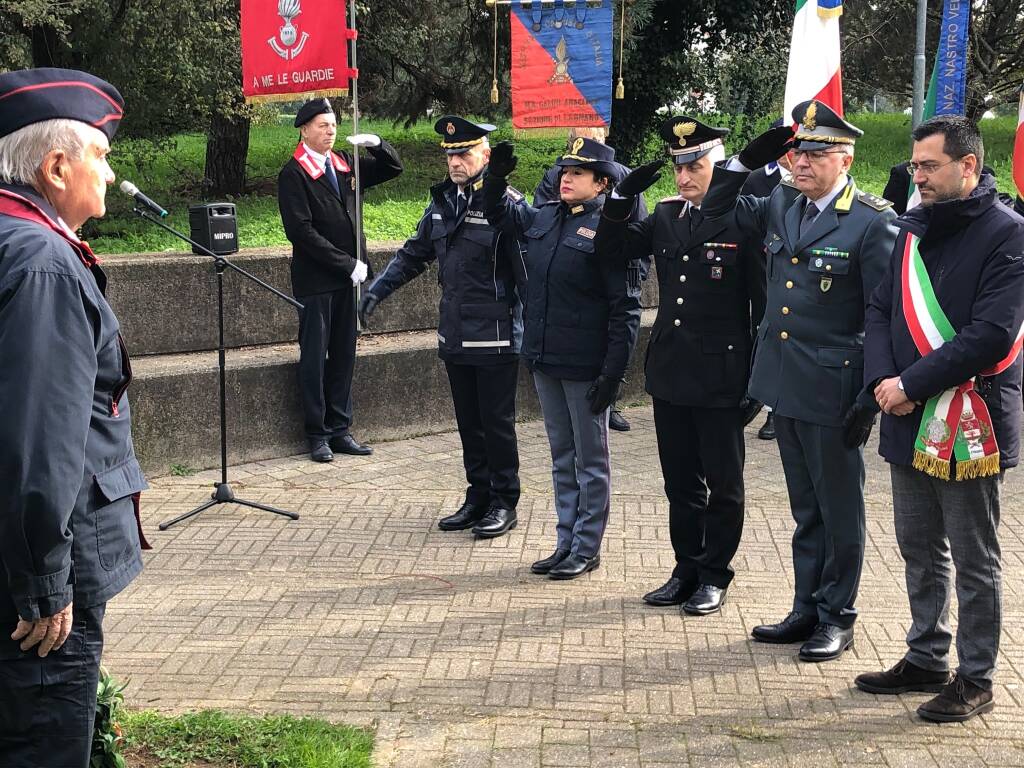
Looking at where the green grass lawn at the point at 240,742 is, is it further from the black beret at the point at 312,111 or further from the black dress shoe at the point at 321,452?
the black beret at the point at 312,111

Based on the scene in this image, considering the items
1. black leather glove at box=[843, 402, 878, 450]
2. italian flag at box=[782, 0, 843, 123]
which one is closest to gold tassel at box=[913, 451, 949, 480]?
black leather glove at box=[843, 402, 878, 450]

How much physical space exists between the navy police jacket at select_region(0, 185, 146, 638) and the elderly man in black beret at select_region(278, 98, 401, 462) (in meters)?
5.48

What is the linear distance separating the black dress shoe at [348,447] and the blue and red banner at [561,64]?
96.6 inches

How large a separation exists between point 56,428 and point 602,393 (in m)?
3.45

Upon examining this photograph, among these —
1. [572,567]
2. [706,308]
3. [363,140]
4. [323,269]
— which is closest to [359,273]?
[323,269]

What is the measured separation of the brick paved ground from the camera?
439cm

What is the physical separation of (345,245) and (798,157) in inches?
172

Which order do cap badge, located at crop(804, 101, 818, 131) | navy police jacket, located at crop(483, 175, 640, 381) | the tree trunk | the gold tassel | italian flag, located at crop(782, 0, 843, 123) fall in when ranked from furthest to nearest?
the tree trunk < italian flag, located at crop(782, 0, 843, 123) < navy police jacket, located at crop(483, 175, 640, 381) < cap badge, located at crop(804, 101, 818, 131) < the gold tassel

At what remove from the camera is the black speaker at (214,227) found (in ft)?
24.3

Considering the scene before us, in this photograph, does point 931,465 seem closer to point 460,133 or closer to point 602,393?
point 602,393

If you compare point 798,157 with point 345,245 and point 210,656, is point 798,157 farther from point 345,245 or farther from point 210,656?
point 345,245

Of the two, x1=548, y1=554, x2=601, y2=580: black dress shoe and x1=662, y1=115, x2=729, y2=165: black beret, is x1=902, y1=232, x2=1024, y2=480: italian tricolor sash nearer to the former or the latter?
x1=662, y1=115, x2=729, y2=165: black beret

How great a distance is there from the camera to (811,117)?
4.89m

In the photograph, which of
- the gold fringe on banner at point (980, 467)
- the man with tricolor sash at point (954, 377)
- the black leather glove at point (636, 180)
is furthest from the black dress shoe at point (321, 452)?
the gold fringe on banner at point (980, 467)
